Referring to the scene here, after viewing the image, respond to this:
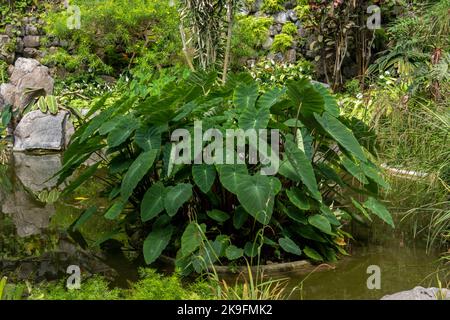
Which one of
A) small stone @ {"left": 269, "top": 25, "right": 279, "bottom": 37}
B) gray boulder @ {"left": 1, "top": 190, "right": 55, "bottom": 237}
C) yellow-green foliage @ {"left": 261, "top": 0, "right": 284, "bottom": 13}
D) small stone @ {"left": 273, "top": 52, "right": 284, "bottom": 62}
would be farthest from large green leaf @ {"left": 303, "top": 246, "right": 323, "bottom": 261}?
yellow-green foliage @ {"left": 261, "top": 0, "right": 284, "bottom": 13}

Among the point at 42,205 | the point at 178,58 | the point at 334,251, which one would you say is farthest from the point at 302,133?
the point at 178,58

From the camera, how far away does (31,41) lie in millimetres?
13914

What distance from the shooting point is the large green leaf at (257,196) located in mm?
4070

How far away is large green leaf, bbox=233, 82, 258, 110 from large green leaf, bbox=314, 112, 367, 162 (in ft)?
1.43

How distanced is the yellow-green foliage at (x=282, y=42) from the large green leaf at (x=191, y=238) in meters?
8.84

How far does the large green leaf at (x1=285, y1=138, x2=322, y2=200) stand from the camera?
13.9ft

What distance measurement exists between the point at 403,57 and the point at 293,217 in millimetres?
7082

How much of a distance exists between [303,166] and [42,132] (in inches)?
258

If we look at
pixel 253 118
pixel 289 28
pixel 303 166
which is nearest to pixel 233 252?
pixel 303 166

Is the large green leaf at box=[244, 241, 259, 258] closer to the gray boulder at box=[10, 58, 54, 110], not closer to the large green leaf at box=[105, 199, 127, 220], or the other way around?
the large green leaf at box=[105, 199, 127, 220]

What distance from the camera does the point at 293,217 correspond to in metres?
4.43

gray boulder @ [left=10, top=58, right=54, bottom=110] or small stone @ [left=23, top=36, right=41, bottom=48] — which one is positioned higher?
small stone @ [left=23, top=36, right=41, bottom=48]

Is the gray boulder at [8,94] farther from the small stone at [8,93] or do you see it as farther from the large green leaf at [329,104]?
the large green leaf at [329,104]

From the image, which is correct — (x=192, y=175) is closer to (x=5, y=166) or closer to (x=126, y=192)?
(x=126, y=192)
